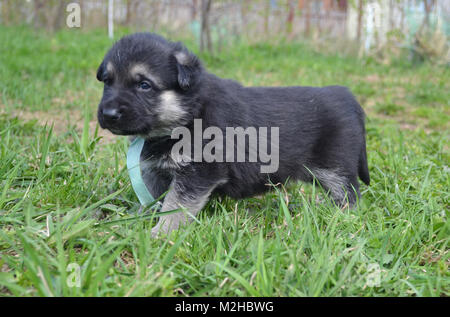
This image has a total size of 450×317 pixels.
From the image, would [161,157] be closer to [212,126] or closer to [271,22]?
[212,126]

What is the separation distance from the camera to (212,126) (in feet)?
8.76

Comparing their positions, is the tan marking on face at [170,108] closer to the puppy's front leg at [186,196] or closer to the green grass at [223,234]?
the puppy's front leg at [186,196]

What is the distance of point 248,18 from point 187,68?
957 centimetres

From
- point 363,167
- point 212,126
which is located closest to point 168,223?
point 212,126

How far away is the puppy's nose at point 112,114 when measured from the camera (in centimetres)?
244

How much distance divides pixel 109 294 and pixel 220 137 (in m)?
1.23

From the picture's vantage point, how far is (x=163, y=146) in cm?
272

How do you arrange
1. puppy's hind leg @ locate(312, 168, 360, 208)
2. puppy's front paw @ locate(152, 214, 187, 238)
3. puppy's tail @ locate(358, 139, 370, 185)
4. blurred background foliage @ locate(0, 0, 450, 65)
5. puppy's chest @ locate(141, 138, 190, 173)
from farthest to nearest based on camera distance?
1. blurred background foliage @ locate(0, 0, 450, 65)
2. puppy's tail @ locate(358, 139, 370, 185)
3. puppy's hind leg @ locate(312, 168, 360, 208)
4. puppy's chest @ locate(141, 138, 190, 173)
5. puppy's front paw @ locate(152, 214, 187, 238)

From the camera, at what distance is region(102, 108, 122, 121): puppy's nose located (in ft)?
7.99

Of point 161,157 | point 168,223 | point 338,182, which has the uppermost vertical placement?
point 161,157

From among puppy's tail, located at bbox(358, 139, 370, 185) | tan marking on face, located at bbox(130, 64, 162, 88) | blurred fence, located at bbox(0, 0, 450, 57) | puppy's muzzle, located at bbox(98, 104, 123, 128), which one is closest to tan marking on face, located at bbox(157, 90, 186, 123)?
tan marking on face, located at bbox(130, 64, 162, 88)

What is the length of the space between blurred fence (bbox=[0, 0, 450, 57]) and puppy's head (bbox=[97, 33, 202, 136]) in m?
5.91

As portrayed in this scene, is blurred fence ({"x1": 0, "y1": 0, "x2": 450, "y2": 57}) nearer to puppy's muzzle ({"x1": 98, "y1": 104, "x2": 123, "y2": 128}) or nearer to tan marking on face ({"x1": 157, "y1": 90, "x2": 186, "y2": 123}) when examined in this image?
tan marking on face ({"x1": 157, "y1": 90, "x2": 186, "y2": 123})

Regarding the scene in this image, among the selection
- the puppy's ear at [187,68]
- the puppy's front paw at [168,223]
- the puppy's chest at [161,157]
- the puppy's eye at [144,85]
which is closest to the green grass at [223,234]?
the puppy's front paw at [168,223]
